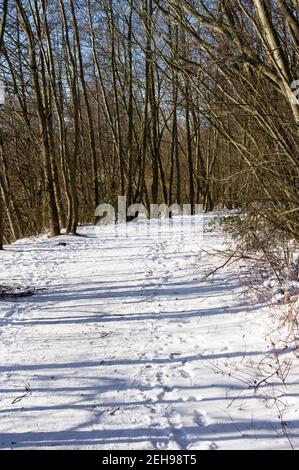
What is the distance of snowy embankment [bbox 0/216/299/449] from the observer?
267cm

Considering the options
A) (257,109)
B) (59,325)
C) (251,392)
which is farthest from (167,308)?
(257,109)

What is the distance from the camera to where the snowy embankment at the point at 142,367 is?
8.77 feet
